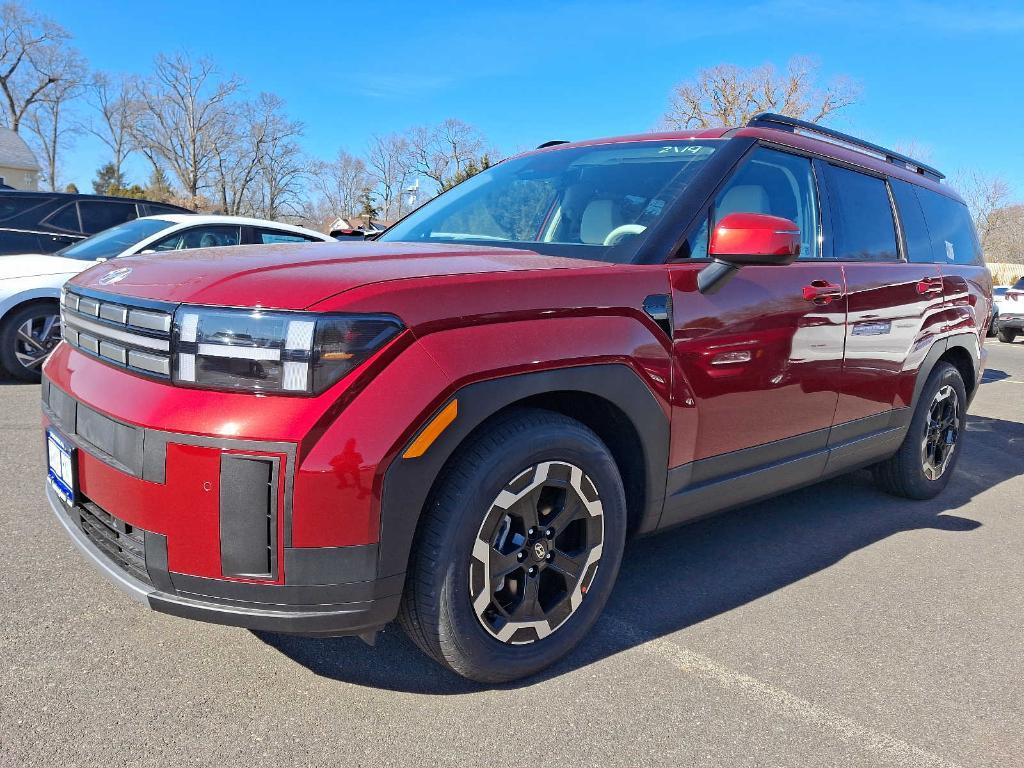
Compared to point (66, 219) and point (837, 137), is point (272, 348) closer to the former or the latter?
point (837, 137)

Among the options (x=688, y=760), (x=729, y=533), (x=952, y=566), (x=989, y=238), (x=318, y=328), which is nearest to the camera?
(x=318, y=328)

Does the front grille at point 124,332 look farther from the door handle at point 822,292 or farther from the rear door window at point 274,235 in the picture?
the rear door window at point 274,235

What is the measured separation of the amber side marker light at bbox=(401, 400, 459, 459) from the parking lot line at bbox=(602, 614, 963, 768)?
1195mm

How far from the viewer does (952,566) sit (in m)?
3.61

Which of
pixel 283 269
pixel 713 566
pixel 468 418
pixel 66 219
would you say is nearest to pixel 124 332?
pixel 283 269

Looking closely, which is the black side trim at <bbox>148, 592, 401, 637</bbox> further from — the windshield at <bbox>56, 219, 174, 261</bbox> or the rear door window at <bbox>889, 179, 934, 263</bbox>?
the windshield at <bbox>56, 219, 174, 261</bbox>

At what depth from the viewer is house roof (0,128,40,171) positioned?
47938 mm

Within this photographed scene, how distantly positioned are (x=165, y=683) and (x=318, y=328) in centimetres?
122

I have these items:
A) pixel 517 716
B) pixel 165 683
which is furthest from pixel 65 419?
pixel 517 716

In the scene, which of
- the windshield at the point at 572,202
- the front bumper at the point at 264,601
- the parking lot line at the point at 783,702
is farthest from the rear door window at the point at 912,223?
A: the front bumper at the point at 264,601

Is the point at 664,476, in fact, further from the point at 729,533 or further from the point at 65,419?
the point at 65,419

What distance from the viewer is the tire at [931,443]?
14.0ft

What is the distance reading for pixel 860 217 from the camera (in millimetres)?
3729

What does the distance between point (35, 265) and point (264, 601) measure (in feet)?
19.7
